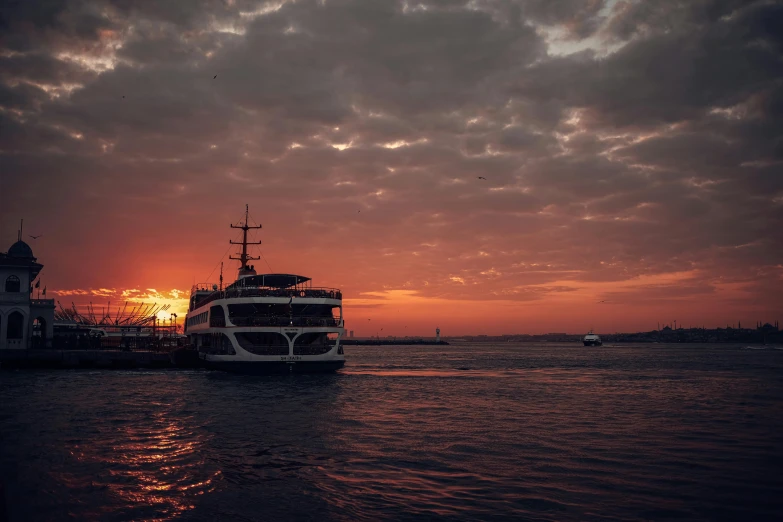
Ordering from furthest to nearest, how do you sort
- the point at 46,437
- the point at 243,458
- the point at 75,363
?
the point at 75,363 → the point at 46,437 → the point at 243,458

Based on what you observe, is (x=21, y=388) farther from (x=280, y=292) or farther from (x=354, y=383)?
(x=354, y=383)

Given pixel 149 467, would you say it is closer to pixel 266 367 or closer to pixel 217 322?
pixel 266 367

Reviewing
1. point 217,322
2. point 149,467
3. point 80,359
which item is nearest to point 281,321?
point 217,322

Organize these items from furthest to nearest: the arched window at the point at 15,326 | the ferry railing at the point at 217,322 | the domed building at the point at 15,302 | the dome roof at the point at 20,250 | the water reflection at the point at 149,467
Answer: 1. the dome roof at the point at 20,250
2. the arched window at the point at 15,326
3. the domed building at the point at 15,302
4. the ferry railing at the point at 217,322
5. the water reflection at the point at 149,467

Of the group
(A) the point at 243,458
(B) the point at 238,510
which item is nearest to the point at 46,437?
(A) the point at 243,458

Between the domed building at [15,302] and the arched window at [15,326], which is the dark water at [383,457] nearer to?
the domed building at [15,302]

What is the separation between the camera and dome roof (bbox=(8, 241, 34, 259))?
7731 cm

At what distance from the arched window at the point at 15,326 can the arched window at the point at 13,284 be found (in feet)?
10.4

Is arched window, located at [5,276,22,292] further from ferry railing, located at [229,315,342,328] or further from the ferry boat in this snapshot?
ferry railing, located at [229,315,342,328]

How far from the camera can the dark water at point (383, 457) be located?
46.7 ft

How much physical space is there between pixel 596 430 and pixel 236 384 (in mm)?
29432

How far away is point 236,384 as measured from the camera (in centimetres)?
4600

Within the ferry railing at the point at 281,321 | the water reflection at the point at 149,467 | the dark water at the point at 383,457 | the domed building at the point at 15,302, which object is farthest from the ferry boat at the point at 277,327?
the domed building at the point at 15,302

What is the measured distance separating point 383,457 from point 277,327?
27.9 m
